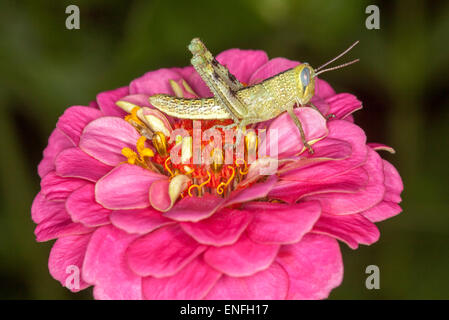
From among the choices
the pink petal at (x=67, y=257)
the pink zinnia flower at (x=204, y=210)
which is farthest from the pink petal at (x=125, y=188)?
the pink petal at (x=67, y=257)

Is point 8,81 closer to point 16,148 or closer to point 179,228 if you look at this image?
point 16,148

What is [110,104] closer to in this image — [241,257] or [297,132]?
[297,132]

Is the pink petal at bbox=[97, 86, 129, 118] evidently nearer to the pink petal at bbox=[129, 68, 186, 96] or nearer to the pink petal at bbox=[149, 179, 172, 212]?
the pink petal at bbox=[129, 68, 186, 96]

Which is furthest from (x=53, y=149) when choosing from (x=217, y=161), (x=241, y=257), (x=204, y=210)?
(x=241, y=257)

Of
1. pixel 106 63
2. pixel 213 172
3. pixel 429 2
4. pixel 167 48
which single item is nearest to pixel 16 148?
pixel 106 63

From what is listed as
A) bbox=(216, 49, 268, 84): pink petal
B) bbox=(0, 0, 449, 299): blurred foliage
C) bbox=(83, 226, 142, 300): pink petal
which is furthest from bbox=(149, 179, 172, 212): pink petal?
bbox=(0, 0, 449, 299): blurred foliage
